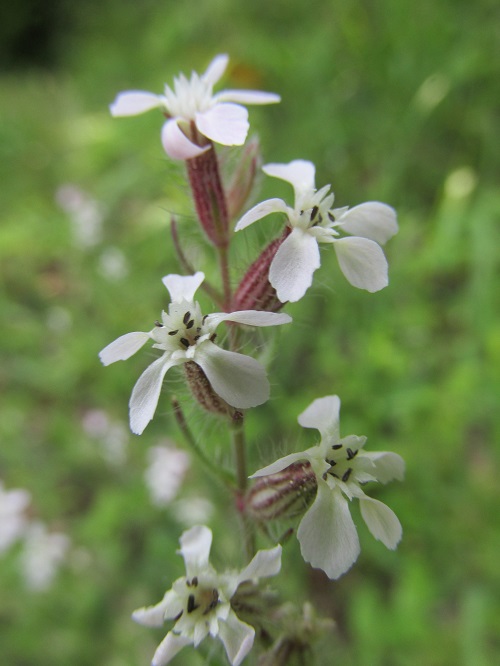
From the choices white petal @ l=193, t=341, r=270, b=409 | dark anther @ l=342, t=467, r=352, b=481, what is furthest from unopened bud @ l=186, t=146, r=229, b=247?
dark anther @ l=342, t=467, r=352, b=481

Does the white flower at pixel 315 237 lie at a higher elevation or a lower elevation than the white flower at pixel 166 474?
higher

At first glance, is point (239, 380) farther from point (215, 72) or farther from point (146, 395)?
point (215, 72)

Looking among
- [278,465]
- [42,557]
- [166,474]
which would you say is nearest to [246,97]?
[278,465]

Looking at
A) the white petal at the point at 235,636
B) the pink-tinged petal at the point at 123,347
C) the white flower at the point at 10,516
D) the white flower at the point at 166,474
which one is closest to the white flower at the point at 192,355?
the pink-tinged petal at the point at 123,347

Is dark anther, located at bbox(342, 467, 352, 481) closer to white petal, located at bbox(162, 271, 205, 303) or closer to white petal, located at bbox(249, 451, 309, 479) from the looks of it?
white petal, located at bbox(249, 451, 309, 479)

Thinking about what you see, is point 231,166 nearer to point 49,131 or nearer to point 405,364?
point 405,364

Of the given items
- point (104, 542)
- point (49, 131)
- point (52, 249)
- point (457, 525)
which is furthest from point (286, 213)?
point (49, 131)

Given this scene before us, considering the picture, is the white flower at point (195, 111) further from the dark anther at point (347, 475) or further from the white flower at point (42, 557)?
the white flower at point (42, 557)
